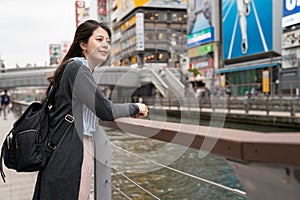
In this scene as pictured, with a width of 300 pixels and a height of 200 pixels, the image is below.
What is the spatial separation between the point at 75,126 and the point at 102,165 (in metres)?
0.66

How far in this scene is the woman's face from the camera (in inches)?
64.6

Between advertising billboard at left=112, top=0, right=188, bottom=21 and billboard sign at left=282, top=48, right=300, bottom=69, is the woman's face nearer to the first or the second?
billboard sign at left=282, top=48, right=300, bottom=69

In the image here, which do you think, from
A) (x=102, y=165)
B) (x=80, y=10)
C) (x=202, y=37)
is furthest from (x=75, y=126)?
(x=80, y=10)

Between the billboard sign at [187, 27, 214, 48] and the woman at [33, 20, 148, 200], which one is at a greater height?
the billboard sign at [187, 27, 214, 48]

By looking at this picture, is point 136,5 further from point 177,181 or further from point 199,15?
point 177,181

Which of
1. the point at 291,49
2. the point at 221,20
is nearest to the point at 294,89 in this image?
the point at 291,49

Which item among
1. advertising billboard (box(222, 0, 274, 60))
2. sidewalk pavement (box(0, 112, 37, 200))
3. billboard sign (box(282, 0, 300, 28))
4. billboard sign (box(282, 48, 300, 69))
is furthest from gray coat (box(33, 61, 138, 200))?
advertising billboard (box(222, 0, 274, 60))

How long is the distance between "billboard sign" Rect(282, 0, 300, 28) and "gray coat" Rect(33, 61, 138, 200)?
76.6ft

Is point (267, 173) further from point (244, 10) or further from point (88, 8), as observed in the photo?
point (88, 8)

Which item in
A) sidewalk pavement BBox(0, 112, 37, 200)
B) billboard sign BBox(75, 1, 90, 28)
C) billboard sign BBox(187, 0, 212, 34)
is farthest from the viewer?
billboard sign BBox(75, 1, 90, 28)

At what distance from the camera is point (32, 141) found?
1411 mm

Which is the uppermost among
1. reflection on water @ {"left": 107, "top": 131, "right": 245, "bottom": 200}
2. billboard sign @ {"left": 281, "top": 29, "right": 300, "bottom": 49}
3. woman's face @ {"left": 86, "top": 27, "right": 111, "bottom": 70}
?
billboard sign @ {"left": 281, "top": 29, "right": 300, "bottom": 49}

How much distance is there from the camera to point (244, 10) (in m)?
28.9

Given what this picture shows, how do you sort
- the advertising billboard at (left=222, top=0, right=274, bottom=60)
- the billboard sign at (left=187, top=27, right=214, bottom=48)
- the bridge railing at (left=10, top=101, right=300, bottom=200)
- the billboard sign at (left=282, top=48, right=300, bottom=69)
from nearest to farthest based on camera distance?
the bridge railing at (left=10, top=101, right=300, bottom=200) < the billboard sign at (left=282, top=48, right=300, bottom=69) < the advertising billboard at (left=222, top=0, right=274, bottom=60) < the billboard sign at (left=187, top=27, right=214, bottom=48)
